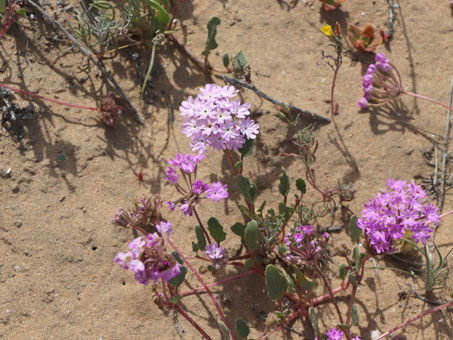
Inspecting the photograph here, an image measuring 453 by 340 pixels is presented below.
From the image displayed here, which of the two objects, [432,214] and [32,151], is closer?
[432,214]

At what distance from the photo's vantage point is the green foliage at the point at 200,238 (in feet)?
10.9

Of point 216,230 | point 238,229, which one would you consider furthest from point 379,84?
point 216,230

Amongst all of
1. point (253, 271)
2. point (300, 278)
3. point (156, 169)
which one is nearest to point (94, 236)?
point (156, 169)

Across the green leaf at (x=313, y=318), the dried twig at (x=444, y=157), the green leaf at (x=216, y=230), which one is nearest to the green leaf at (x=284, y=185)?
the green leaf at (x=216, y=230)

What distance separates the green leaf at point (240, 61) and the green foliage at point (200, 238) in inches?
60.0

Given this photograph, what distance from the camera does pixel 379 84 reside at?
428cm

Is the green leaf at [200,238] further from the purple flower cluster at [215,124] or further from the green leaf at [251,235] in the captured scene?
the purple flower cluster at [215,124]

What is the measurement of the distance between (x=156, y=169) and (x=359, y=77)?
2.02 metres

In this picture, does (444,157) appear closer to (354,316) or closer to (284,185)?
(284,185)

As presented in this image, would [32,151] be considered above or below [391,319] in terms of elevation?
above

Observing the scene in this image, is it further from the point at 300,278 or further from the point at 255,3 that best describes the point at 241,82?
the point at 300,278

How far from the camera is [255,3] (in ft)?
15.2

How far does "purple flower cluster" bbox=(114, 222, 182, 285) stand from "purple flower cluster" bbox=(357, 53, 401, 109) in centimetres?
236

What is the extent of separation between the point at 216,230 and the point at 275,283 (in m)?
0.56
